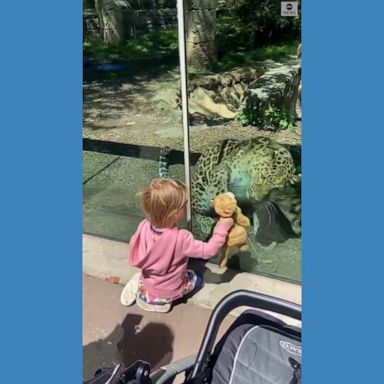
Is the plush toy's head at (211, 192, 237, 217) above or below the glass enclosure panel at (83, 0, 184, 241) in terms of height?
below

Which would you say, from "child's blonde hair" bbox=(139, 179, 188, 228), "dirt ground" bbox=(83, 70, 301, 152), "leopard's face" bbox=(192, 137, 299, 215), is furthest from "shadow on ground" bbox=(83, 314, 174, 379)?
"dirt ground" bbox=(83, 70, 301, 152)

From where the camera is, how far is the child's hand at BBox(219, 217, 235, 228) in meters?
2.18

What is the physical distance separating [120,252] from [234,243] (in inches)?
18.1

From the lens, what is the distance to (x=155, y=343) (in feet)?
6.44

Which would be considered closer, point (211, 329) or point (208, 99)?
point (211, 329)

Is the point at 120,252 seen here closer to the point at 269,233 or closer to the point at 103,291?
the point at 103,291

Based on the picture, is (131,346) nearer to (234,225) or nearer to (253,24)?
(234,225)

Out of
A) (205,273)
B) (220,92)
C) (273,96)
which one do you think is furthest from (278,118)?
(205,273)

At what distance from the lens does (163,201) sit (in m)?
1.98

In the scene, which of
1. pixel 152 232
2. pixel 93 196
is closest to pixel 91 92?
pixel 93 196

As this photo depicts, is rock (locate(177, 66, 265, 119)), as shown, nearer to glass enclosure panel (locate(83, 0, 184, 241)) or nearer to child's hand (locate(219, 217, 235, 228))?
glass enclosure panel (locate(83, 0, 184, 241))

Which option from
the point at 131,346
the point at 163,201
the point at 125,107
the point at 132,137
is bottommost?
the point at 131,346

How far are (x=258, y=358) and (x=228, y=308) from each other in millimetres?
170

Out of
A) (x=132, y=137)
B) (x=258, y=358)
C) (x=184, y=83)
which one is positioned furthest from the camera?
(x=132, y=137)
